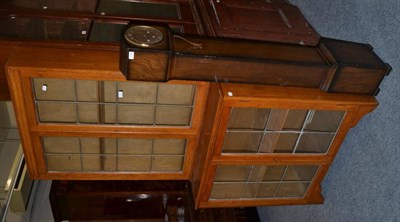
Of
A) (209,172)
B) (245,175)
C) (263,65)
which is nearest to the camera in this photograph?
(263,65)

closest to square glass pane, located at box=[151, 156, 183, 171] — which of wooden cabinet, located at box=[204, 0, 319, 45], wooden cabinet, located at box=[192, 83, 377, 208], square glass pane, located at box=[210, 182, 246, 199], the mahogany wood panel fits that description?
wooden cabinet, located at box=[192, 83, 377, 208]

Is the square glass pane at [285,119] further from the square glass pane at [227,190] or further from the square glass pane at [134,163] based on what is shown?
the square glass pane at [134,163]

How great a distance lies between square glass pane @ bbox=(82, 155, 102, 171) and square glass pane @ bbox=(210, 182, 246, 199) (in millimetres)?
562

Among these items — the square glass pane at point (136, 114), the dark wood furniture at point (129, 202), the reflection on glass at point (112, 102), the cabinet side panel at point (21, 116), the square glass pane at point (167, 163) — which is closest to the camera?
the cabinet side panel at point (21, 116)

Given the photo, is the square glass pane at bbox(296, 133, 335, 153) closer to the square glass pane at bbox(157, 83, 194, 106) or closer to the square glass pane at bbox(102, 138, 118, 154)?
the square glass pane at bbox(157, 83, 194, 106)

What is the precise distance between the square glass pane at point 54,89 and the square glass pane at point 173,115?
1.19 ft

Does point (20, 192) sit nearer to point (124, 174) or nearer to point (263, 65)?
point (124, 174)

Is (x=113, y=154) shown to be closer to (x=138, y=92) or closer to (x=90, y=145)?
(x=90, y=145)

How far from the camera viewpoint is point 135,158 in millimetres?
1654

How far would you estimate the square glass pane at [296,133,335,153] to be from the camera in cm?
153

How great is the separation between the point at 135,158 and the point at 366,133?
3.40 ft

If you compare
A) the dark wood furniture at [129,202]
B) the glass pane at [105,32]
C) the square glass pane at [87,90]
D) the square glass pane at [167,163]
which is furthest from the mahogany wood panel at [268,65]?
the dark wood furniture at [129,202]

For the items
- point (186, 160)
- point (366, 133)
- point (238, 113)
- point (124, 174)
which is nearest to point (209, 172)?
point (186, 160)

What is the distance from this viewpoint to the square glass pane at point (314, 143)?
153cm
